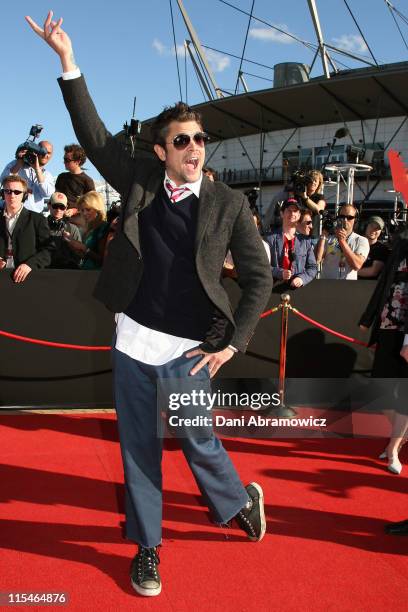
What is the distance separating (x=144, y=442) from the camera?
2.96m

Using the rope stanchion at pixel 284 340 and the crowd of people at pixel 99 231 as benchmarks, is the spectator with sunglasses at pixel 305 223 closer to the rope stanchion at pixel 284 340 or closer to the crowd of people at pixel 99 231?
the crowd of people at pixel 99 231

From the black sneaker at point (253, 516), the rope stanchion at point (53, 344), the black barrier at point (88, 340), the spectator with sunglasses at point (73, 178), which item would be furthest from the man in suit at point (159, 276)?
the spectator with sunglasses at point (73, 178)

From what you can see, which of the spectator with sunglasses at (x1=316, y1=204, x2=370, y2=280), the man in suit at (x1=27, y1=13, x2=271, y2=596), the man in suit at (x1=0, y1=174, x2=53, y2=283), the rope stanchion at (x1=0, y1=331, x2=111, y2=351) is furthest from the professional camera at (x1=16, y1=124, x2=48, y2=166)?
the man in suit at (x1=27, y1=13, x2=271, y2=596)

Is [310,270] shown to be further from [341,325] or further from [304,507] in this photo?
[304,507]

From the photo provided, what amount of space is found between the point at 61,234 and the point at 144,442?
14.6 feet

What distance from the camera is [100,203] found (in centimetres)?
716

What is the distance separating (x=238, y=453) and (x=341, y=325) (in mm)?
2211

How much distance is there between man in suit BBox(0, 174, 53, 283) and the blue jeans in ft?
11.1

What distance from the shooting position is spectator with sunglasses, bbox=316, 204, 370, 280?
6.76 metres

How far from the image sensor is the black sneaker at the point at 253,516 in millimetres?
3342

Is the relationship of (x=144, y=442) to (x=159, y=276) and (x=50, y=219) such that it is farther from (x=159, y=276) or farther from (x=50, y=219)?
(x=50, y=219)

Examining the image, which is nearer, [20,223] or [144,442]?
[144,442]

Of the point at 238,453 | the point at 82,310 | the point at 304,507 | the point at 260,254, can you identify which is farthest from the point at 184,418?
the point at 82,310

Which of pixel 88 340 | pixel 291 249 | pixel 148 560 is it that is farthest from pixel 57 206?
pixel 148 560
